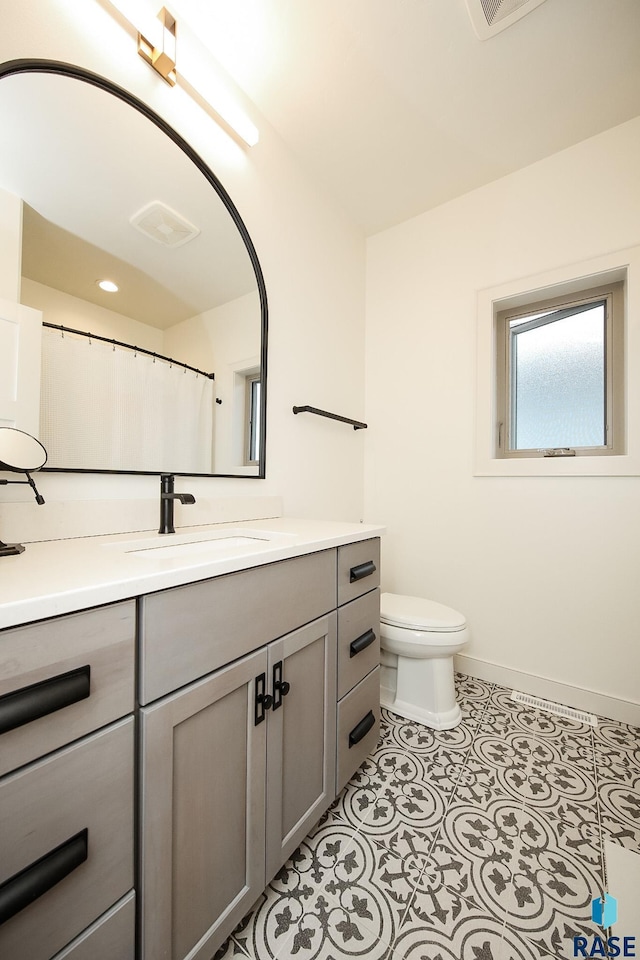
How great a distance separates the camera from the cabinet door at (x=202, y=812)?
60cm

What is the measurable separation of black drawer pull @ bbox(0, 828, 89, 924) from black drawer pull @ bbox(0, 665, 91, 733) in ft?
0.61

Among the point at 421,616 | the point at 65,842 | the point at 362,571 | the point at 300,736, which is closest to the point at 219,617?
the point at 65,842

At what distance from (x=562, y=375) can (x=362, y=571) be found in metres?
1.51

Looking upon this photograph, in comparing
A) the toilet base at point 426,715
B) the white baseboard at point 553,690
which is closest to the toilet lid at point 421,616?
the toilet base at point 426,715

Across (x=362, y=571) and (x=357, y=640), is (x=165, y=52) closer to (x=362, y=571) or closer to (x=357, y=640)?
(x=362, y=571)

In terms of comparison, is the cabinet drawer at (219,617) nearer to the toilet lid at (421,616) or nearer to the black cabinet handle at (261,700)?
the black cabinet handle at (261,700)

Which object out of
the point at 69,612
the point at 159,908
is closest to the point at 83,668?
the point at 69,612

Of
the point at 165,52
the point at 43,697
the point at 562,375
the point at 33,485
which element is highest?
the point at 165,52

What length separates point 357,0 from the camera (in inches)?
47.3

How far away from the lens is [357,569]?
1.16 m

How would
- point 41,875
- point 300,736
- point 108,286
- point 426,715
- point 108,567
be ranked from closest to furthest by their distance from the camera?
point 41,875 → point 108,567 → point 300,736 → point 108,286 → point 426,715

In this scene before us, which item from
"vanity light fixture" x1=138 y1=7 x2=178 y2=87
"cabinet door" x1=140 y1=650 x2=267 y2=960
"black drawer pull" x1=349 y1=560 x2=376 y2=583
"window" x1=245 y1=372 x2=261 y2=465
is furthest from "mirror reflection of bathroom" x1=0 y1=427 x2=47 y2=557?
"vanity light fixture" x1=138 y1=7 x2=178 y2=87

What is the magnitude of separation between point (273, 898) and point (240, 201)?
7.31 ft

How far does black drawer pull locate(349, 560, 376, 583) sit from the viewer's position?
45.1 inches
